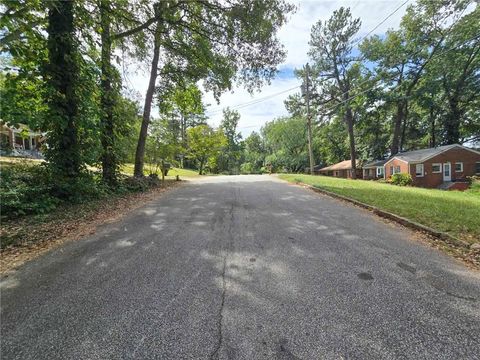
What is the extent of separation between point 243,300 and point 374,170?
3667cm

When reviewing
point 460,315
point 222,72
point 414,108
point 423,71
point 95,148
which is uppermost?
point 423,71

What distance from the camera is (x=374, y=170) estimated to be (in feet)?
111

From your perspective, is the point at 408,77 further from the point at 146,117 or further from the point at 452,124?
the point at 146,117

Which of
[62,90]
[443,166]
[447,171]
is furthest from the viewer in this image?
[447,171]

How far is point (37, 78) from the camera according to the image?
19.9 feet

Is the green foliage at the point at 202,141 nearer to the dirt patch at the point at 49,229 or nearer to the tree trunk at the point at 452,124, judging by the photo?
the dirt patch at the point at 49,229

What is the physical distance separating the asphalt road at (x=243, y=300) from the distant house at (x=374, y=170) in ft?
102

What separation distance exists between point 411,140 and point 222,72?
113 ft

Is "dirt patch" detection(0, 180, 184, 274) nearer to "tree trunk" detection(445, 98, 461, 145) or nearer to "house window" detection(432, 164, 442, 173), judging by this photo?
"house window" detection(432, 164, 442, 173)

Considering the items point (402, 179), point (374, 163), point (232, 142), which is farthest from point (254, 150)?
point (402, 179)

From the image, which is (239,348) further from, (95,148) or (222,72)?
(222,72)

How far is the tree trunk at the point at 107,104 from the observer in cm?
750

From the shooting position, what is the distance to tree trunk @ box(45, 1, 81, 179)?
20.1 feet

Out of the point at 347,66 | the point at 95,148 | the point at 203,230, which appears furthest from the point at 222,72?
the point at 347,66
